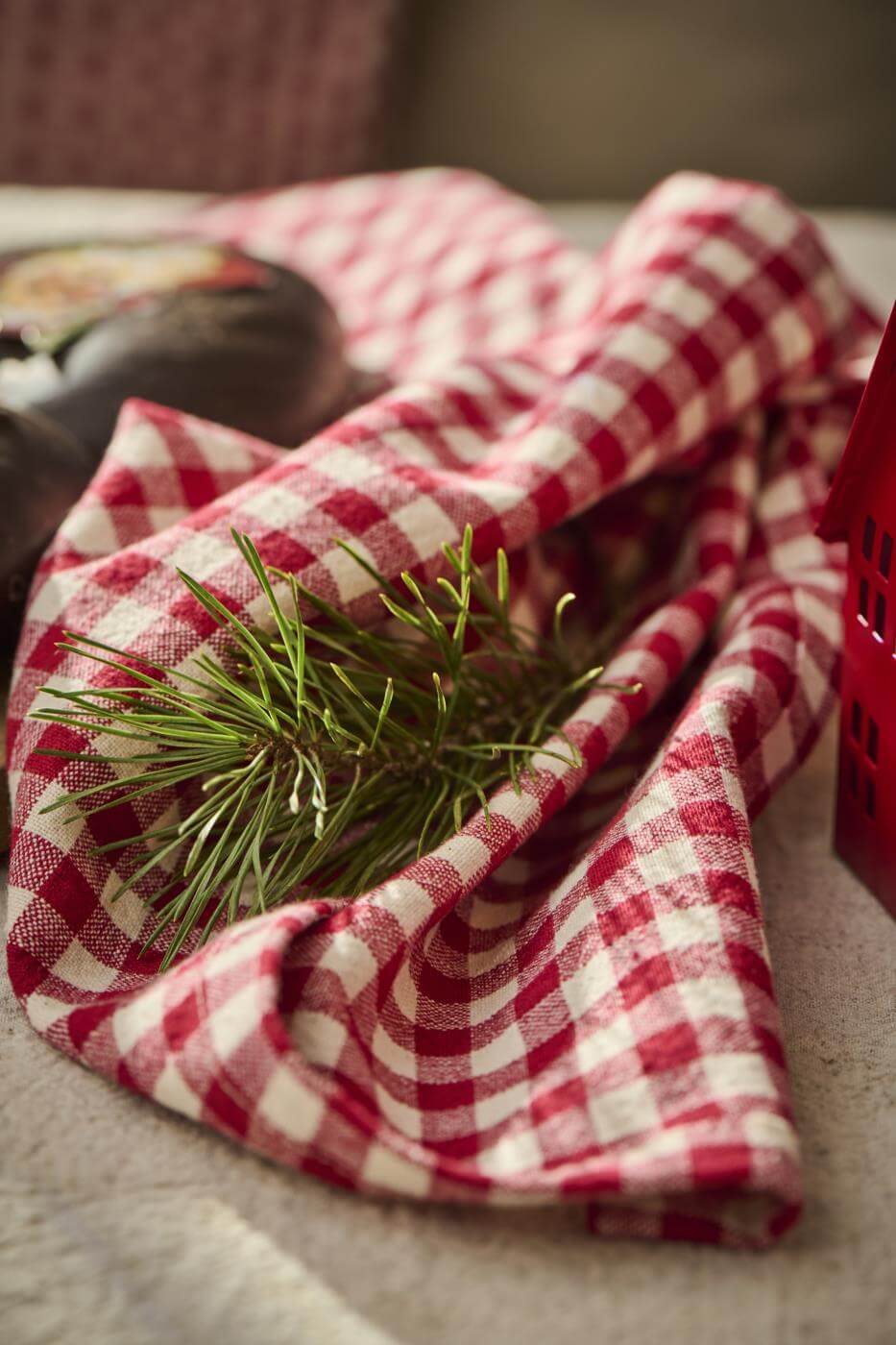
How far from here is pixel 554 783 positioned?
0.44m

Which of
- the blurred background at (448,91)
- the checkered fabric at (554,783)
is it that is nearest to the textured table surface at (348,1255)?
the checkered fabric at (554,783)

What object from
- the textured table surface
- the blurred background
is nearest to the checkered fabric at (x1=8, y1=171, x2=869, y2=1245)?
the textured table surface

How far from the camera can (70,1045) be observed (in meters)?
0.38

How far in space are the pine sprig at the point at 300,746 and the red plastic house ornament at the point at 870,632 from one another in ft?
0.31

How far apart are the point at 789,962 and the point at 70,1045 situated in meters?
0.27

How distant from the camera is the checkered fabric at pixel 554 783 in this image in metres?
0.33

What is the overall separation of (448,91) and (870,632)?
1179mm

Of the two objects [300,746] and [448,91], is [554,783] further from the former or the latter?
[448,91]

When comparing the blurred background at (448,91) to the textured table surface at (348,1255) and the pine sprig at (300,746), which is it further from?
the textured table surface at (348,1255)

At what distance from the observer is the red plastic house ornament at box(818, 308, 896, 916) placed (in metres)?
0.40

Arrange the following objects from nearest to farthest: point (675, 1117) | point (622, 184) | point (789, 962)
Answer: point (675, 1117)
point (789, 962)
point (622, 184)

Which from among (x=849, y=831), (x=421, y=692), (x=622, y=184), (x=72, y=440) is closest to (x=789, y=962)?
(x=849, y=831)

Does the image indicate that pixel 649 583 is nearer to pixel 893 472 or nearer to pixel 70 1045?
pixel 893 472

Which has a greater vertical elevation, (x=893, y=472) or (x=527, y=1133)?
(x=893, y=472)
